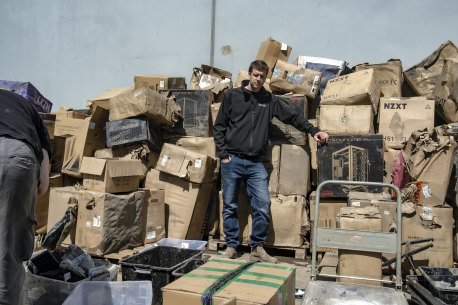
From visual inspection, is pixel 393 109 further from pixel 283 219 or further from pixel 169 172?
pixel 169 172

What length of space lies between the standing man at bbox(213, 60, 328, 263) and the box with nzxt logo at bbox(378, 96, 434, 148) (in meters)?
0.86

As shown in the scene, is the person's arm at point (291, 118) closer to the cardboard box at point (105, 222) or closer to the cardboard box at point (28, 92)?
the cardboard box at point (105, 222)

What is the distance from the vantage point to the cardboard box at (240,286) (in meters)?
2.19

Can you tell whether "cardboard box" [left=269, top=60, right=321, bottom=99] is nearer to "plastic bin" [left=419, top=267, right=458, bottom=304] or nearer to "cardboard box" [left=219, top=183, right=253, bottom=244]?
"cardboard box" [left=219, top=183, right=253, bottom=244]

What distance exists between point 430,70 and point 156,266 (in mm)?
3928

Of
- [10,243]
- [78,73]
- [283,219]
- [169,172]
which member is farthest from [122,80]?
[10,243]

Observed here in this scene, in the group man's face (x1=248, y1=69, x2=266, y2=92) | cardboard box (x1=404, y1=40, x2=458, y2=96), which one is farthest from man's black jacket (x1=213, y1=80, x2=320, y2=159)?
cardboard box (x1=404, y1=40, x2=458, y2=96)

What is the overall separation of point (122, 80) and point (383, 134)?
15.7ft

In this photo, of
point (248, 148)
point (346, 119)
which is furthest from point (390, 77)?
point (248, 148)

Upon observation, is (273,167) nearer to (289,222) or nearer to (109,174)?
(289,222)

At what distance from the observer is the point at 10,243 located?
2.10 m

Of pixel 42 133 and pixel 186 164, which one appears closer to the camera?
pixel 42 133

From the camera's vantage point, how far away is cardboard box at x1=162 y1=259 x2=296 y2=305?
219cm

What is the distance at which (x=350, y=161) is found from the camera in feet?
13.9
